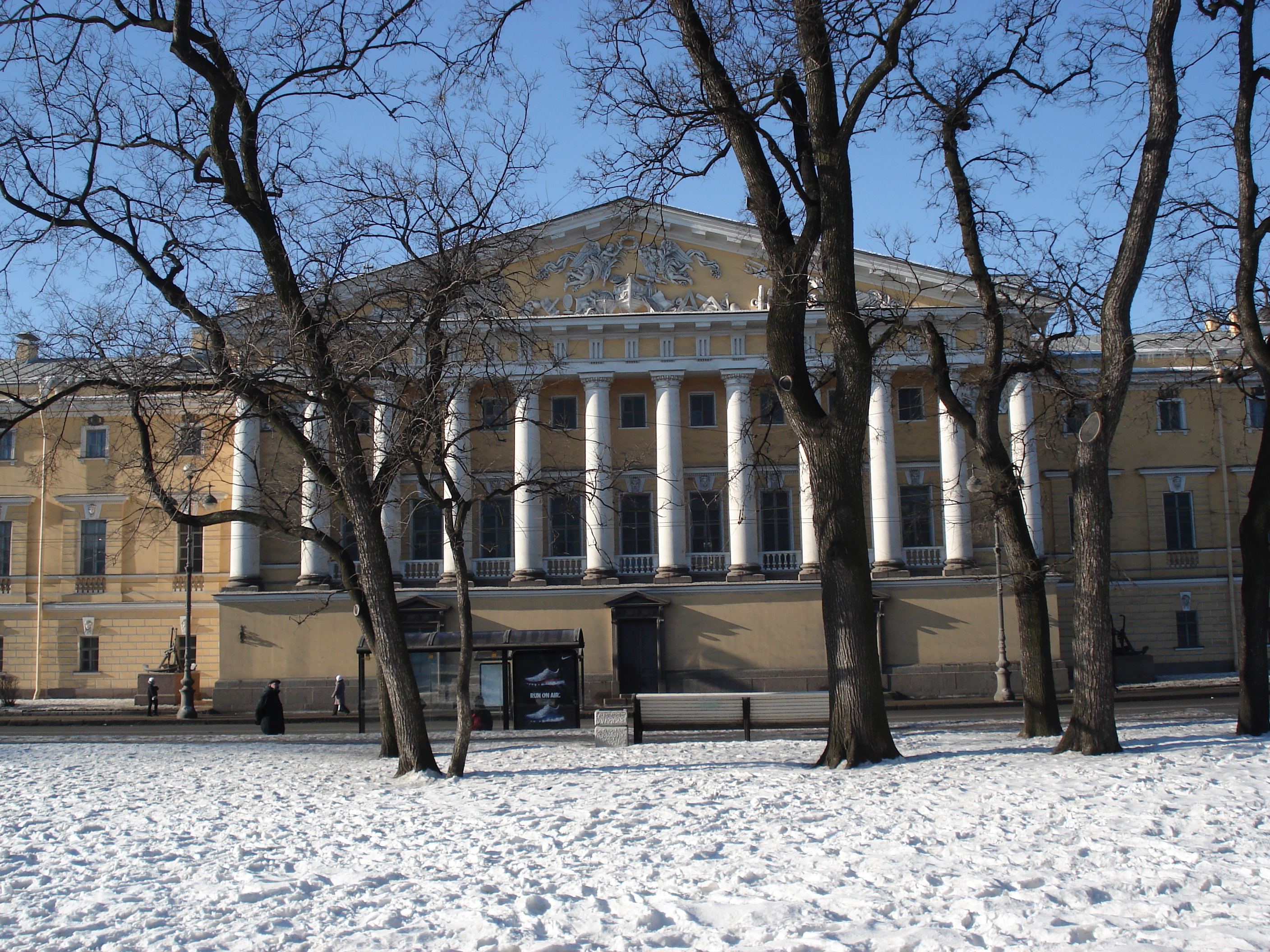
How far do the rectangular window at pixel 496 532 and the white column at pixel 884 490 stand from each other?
12.3 metres

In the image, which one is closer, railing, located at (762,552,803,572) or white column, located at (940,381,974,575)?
white column, located at (940,381,974,575)

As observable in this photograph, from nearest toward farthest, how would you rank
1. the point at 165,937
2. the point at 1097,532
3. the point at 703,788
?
the point at 165,937
the point at 703,788
the point at 1097,532

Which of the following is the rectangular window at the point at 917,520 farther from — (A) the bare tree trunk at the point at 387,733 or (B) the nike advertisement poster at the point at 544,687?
(A) the bare tree trunk at the point at 387,733

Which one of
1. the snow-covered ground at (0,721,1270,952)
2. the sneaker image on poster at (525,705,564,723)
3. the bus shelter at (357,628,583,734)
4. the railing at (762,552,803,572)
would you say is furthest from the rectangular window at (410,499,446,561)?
the snow-covered ground at (0,721,1270,952)

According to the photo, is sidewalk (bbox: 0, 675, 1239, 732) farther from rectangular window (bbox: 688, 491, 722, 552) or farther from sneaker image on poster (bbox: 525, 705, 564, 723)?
rectangular window (bbox: 688, 491, 722, 552)

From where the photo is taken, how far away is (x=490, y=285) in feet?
45.2

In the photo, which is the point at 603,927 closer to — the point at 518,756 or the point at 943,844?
the point at 943,844

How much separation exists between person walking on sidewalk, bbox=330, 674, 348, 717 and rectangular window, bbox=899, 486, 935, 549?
19.1 metres

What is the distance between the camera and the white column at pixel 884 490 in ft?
121

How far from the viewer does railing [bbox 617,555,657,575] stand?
37750mm

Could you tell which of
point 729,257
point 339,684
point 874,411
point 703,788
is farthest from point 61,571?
point 703,788

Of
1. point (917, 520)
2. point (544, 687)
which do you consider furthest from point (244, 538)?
point (917, 520)

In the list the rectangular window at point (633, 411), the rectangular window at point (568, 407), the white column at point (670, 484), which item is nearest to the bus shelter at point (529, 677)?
the white column at point (670, 484)

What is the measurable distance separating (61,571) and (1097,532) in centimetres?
3801
